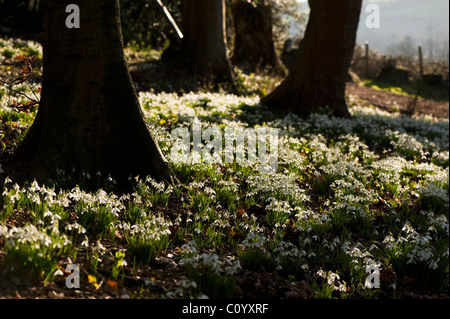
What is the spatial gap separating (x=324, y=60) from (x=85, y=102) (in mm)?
7994

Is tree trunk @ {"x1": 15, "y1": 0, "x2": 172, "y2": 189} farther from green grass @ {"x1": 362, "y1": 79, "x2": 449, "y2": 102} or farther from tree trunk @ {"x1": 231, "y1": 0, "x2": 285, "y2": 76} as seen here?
green grass @ {"x1": 362, "y1": 79, "x2": 449, "y2": 102}

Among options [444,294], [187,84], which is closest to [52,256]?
[444,294]

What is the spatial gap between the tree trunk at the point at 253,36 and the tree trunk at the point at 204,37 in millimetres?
5197

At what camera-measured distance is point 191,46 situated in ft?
47.3

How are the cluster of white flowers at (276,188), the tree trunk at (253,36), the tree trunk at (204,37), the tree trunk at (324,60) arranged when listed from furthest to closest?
the tree trunk at (253,36) < the tree trunk at (204,37) < the tree trunk at (324,60) < the cluster of white flowers at (276,188)

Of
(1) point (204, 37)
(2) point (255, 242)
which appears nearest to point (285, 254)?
(2) point (255, 242)

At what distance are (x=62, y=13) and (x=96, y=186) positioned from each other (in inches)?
76.4

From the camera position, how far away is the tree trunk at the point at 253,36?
64.7 ft

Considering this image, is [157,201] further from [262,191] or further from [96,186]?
[262,191]

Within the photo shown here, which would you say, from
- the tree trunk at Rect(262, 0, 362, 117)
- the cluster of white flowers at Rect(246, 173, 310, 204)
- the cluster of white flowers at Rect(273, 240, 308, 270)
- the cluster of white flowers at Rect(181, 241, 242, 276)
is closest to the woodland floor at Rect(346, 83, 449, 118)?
the tree trunk at Rect(262, 0, 362, 117)

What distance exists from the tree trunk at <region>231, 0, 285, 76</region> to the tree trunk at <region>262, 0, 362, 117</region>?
7818 mm

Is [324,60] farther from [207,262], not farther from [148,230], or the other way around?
[207,262]

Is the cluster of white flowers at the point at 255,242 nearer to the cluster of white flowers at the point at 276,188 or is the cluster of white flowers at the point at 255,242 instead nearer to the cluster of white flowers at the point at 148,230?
the cluster of white flowers at the point at 148,230

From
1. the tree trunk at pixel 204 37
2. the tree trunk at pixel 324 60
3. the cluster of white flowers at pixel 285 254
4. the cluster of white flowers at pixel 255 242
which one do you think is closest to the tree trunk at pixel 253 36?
the tree trunk at pixel 204 37
